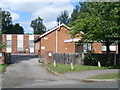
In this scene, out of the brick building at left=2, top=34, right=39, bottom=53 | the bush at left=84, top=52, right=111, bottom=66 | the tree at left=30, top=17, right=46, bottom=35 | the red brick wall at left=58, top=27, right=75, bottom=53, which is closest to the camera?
the bush at left=84, top=52, right=111, bottom=66

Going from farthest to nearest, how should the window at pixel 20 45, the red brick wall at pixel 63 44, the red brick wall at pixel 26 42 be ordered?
1. the red brick wall at pixel 26 42
2. the window at pixel 20 45
3. the red brick wall at pixel 63 44

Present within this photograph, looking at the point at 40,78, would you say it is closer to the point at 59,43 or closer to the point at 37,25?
the point at 59,43

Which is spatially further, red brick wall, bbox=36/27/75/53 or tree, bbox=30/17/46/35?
tree, bbox=30/17/46/35

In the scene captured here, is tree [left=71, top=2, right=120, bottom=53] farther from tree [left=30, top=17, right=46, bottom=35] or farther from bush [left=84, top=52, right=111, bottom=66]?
tree [left=30, top=17, right=46, bottom=35]

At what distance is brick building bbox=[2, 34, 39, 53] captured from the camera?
5688 cm

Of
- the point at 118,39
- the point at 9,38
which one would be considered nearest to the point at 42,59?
the point at 118,39

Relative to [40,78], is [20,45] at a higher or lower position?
higher

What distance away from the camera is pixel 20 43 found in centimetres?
5825

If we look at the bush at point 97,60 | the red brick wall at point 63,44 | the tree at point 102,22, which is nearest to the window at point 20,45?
the red brick wall at point 63,44

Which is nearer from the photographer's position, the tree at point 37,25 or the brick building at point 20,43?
the brick building at point 20,43

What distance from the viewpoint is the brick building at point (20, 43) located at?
187 feet

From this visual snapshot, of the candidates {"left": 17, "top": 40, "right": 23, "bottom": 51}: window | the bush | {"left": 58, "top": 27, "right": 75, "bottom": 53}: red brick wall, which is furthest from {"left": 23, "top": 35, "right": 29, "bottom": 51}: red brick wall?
the bush

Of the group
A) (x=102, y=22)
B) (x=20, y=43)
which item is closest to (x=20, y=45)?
(x=20, y=43)

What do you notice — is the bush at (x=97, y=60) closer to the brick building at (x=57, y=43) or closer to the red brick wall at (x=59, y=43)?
the brick building at (x=57, y=43)
